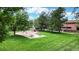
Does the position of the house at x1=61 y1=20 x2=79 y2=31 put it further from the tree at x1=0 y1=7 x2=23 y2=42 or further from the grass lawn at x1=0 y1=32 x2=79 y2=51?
the tree at x1=0 y1=7 x2=23 y2=42

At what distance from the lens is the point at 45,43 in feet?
9.49

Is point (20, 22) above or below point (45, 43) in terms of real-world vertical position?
above

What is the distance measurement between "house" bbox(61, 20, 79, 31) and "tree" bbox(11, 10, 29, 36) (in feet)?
1.54

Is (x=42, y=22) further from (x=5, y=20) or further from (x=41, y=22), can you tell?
(x=5, y=20)

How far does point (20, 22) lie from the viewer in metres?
2.92

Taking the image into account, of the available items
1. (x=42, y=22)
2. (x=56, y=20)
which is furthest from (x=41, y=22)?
(x=56, y=20)

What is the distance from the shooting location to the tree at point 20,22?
2906 mm

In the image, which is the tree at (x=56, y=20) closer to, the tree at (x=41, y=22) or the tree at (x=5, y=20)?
the tree at (x=41, y=22)

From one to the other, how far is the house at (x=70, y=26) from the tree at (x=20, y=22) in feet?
1.54

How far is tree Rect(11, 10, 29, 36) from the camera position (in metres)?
2.91

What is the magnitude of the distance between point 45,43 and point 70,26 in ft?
1.22

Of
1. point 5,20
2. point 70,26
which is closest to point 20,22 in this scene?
point 5,20

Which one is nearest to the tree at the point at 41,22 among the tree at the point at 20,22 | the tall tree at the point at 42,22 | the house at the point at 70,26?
the tall tree at the point at 42,22

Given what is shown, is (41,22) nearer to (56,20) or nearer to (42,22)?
(42,22)
